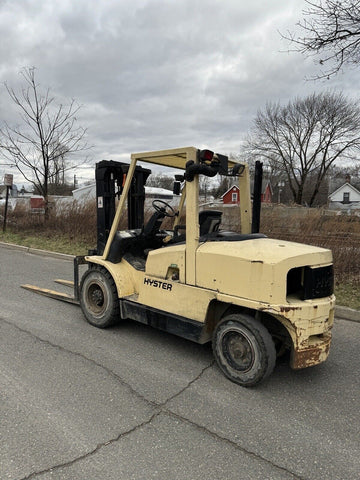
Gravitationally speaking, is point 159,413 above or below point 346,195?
below

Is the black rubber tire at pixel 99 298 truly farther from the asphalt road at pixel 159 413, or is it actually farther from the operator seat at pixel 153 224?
the operator seat at pixel 153 224

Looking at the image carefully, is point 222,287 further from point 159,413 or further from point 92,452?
point 92,452

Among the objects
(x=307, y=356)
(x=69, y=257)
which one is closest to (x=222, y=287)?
(x=307, y=356)

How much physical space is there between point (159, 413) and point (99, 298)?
215cm

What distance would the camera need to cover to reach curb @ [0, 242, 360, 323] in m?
5.17

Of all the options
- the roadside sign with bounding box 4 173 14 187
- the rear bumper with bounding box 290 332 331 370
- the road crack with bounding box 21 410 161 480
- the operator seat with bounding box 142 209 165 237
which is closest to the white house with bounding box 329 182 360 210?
the roadside sign with bounding box 4 173 14 187

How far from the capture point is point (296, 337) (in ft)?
9.82

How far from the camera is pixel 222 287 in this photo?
325 cm

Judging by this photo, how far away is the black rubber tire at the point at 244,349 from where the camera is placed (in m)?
3.04

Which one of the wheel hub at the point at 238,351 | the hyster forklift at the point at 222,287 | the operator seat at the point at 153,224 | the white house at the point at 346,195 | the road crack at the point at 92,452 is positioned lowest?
the road crack at the point at 92,452

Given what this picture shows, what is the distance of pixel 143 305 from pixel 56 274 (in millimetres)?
4742

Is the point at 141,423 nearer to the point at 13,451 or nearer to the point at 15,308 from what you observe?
the point at 13,451

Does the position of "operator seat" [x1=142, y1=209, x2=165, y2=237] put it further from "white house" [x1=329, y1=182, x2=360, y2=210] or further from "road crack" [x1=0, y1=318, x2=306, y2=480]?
"white house" [x1=329, y1=182, x2=360, y2=210]

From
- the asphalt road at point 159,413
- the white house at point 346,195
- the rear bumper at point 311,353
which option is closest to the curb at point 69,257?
the asphalt road at point 159,413
